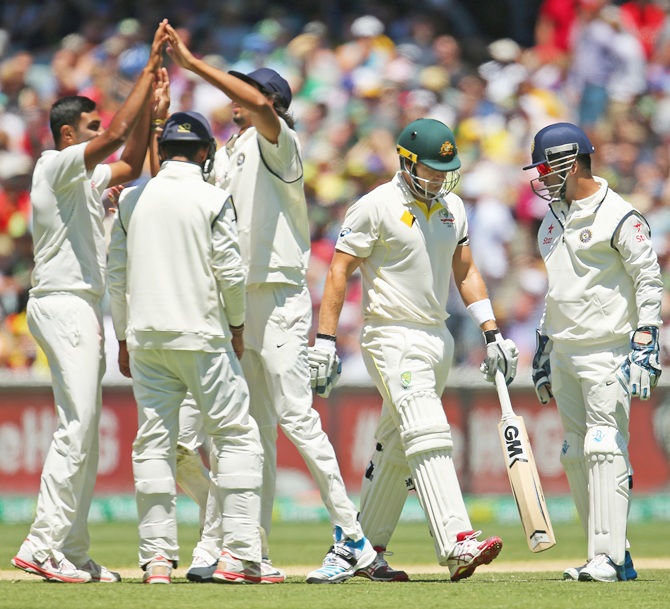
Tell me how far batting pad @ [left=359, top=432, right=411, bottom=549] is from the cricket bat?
24.0 inches

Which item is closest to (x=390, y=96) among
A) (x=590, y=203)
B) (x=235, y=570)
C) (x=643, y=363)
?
(x=590, y=203)

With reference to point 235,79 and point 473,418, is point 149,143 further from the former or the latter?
point 473,418

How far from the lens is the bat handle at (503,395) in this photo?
7.04 metres

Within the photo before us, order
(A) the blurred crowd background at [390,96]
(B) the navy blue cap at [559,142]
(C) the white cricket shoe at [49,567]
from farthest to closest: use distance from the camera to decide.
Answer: (A) the blurred crowd background at [390,96], (B) the navy blue cap at [559,142], (C) the white cricket shoe at [49,567]

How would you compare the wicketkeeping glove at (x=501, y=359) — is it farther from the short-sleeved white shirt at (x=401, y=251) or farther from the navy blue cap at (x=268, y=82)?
the navy blue cap at (x=268, y=82)

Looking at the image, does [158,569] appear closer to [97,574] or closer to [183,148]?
[97,574]

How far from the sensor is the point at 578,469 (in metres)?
7.30

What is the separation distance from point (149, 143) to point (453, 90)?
370 inches

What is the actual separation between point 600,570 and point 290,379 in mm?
1881

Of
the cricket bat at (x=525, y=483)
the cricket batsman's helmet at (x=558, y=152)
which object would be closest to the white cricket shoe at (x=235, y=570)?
the cricket bat at (x=525, y=483)

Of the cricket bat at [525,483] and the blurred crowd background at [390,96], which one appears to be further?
the blurred crowd background at [390,96]

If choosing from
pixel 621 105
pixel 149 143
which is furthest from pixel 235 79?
pixel 621 105

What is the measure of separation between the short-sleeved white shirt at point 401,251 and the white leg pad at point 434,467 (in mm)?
505

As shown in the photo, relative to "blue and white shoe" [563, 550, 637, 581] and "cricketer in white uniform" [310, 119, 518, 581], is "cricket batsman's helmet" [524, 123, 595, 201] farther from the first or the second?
"blue and white shoe" [563, 550, 637, 581]
